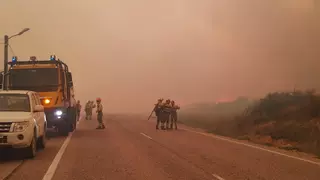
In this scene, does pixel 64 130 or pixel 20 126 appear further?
pixel 64 130

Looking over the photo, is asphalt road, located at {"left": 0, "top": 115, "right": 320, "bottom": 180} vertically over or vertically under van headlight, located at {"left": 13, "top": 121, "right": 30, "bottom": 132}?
under

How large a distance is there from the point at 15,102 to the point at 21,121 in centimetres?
186

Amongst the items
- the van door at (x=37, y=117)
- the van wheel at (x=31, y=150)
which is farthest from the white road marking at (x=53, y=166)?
the van door at (x=37, y=117)

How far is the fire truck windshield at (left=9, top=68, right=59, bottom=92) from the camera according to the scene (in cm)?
2158

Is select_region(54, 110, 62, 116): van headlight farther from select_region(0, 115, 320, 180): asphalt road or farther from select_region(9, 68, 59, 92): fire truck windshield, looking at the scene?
select_region(0, 115, 320, 180): asphalt road

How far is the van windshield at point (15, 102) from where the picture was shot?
14.4 meters

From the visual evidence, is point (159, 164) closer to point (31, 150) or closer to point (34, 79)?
point (31, 150)

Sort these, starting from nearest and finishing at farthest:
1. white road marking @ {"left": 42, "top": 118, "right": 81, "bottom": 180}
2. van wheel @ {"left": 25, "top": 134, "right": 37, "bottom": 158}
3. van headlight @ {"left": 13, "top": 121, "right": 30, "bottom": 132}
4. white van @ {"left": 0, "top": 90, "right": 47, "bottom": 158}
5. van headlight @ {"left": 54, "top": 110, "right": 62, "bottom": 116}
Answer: white road marking @ {"left": 42, "top": 118, "right": 81, "bottom": 180}
white van @ {"left": 0, "top": 90, "right": 47, "bottom": 158}
van headlight @ {"left": 13, "top": 121, "right": 30, "bottom": 132}
van wheel @ {"left": 25, "top": 134, "right": 37, "bottom": 158}
van headlight @ {"left": 54, "top": 110, "right": 62, "bottom": 116}

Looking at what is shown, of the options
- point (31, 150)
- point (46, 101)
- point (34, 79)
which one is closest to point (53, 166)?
point (31, 150)

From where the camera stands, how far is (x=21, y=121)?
13.0 meters

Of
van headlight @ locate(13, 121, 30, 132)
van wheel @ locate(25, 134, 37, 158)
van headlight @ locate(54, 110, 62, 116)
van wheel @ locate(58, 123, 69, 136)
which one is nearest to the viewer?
van headlight @ locate(13, 121, 30, 132)

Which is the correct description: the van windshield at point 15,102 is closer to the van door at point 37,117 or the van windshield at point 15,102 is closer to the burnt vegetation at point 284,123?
the van door at point 37,117

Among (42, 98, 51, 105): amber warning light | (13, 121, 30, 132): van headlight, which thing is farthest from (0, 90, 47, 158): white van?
(42, 98, 51, 105): amber warning light

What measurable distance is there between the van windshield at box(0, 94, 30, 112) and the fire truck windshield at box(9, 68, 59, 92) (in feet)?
22.2
